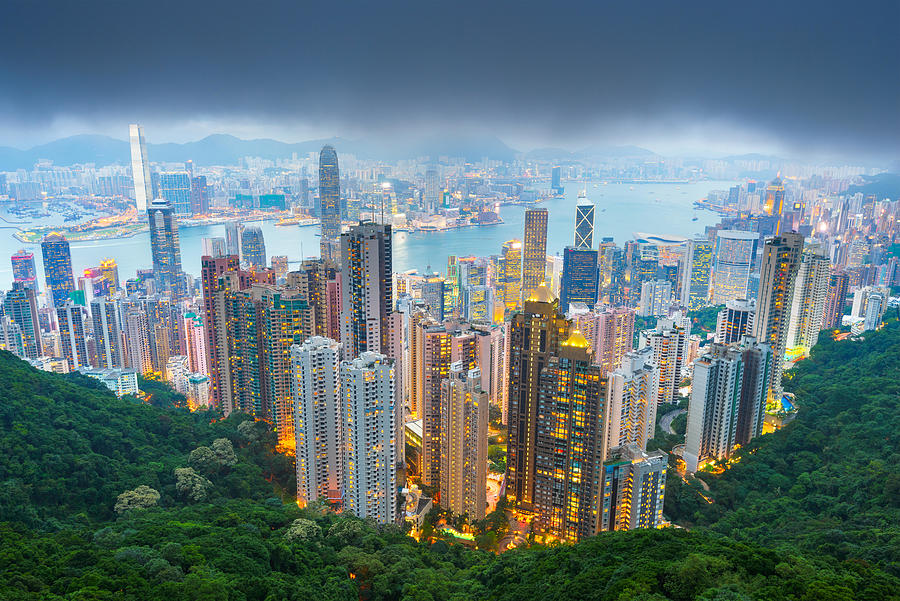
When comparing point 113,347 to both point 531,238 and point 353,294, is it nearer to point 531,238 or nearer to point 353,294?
point 353,294

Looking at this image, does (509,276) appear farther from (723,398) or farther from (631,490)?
(631,490)

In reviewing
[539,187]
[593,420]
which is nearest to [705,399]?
[593,420]

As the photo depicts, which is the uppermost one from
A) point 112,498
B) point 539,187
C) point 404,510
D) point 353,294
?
point 539,187

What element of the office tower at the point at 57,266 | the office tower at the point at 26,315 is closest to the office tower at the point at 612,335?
the office tower at the point at 26,315

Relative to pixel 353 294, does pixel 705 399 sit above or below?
below

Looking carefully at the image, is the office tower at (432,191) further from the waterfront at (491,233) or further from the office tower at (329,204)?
the office tower at (329,204)

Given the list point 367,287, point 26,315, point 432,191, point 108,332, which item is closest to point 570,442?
point 367,287
